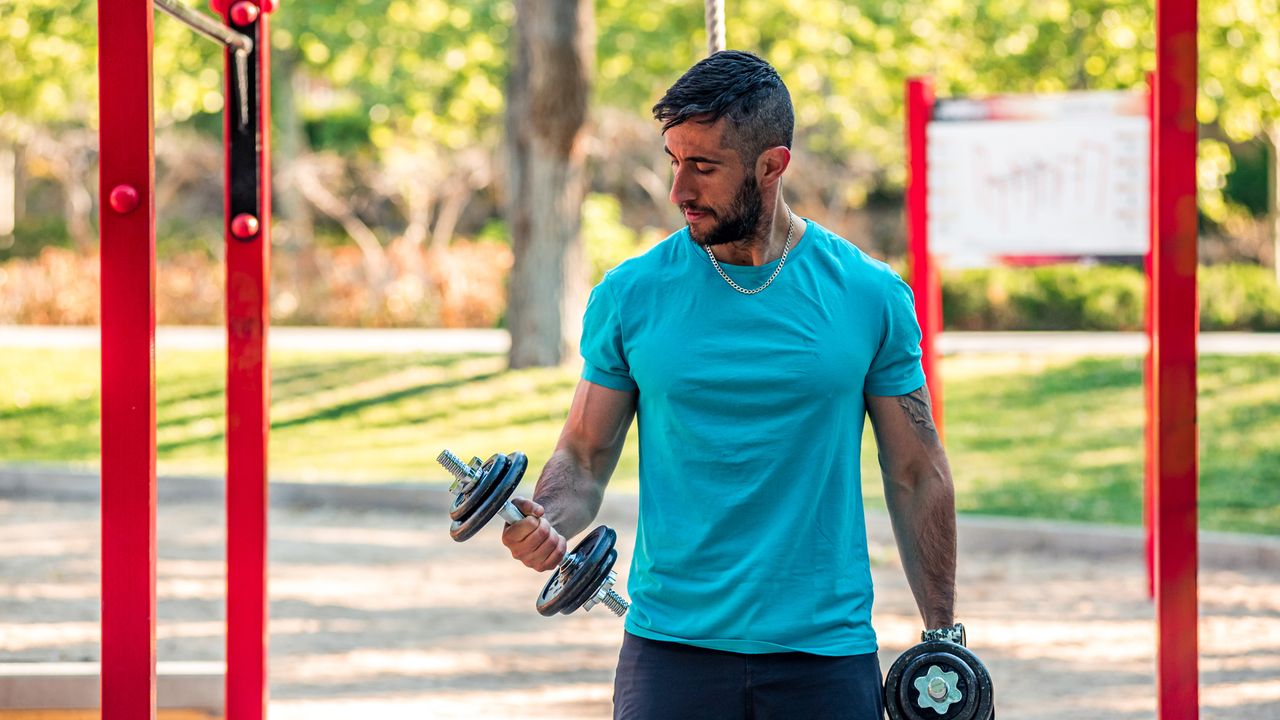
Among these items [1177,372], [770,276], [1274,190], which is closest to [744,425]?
[770,276]

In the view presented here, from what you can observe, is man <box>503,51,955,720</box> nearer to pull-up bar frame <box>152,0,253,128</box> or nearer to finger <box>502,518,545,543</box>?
finger <box>502,518,545,543</box>

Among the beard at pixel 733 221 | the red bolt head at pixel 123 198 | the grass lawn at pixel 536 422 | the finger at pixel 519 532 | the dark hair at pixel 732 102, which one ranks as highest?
the dark hair at pixel 732 102

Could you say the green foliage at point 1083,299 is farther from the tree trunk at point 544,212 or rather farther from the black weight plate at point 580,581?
the black weight plate at point 580,581

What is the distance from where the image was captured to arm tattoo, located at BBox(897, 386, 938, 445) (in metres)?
2.87

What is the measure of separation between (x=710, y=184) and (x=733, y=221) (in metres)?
0.07

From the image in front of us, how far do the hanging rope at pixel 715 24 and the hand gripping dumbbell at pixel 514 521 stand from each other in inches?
58.2

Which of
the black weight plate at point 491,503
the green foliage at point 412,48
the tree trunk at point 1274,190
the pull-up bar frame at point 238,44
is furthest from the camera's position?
the tree trunk at point 1274,190

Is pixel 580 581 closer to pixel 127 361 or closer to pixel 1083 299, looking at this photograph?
pixel 127 361

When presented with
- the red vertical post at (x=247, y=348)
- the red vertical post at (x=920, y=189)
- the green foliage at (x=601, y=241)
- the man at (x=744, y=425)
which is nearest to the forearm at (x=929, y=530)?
the man at (x=744, y=425)

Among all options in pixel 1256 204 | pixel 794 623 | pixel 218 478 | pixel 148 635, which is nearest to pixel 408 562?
pixel 218 478

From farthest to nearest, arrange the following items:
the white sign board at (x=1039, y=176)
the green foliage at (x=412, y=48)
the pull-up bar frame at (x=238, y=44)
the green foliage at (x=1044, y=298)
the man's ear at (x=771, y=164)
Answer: the green foliage at (x=1044, y=298)
the green foliage at (x=412, y=48)
the white sign board at (x=1039, y=176)
the pull-up bar frame at (x=238, y=44)
the man's ear at (x=771, y=164)

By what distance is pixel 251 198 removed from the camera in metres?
4.34

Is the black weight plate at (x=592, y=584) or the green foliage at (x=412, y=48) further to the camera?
the green foliage at (x=412, y=48)

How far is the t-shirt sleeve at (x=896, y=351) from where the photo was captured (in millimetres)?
2833
